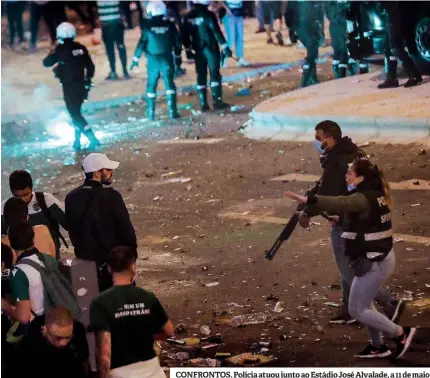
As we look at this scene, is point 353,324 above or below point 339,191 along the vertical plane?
below

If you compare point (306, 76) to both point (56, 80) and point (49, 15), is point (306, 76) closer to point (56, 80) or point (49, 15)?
point (56, 80)

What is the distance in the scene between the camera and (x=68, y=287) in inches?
270

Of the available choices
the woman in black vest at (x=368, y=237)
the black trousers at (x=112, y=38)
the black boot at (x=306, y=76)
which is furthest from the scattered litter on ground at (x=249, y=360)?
the black trousers at (x=112, y=38)

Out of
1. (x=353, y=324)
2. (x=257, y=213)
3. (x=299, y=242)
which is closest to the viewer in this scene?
(x=353, y=324)

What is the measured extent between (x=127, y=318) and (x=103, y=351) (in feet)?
0.70

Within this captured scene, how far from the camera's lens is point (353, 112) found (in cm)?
1373

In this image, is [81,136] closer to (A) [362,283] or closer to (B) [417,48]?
(B) [417,48]

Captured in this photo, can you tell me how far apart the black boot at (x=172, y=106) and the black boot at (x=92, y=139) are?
5.47 feet

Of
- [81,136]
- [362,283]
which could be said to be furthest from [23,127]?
[362,283]

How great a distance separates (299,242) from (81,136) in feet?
23.1

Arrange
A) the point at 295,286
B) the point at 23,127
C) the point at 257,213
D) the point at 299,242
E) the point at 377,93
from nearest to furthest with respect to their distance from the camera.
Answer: the point at 295,286
the point at 299,242
the point at 257,213
the point at 377,93
the point at 23,127

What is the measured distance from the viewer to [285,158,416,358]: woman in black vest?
7.35m
